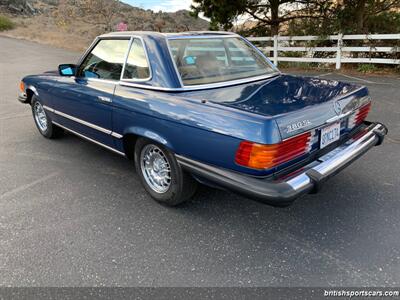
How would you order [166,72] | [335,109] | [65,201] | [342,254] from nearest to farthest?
[342,254]
[335,109]
[166,72]
[65,201]

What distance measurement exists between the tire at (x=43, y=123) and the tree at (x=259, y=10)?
31.2ft

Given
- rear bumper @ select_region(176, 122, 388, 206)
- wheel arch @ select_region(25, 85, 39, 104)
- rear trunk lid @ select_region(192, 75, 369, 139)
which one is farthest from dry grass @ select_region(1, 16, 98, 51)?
rear bumper @ select_region(176, 122, 388, 206)

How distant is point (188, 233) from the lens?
2873mm

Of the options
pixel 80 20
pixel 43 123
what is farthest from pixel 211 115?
pixel 80 20

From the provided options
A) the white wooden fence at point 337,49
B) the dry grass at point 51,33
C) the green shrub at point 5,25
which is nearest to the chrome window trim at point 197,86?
the white wooden fence at point 337,49

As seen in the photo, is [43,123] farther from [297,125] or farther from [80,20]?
[80,20]

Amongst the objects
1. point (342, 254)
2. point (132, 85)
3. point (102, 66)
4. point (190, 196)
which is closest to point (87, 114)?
point (102, 66)

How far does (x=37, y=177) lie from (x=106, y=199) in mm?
1107

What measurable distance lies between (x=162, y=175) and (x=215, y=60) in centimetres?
128

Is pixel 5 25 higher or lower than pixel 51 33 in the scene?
higher

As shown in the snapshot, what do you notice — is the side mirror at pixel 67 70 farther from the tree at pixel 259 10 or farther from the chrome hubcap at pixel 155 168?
the tree at pixel 259 10

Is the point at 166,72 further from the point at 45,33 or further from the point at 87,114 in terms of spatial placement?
the point at 45,33

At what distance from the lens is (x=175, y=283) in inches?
91.8

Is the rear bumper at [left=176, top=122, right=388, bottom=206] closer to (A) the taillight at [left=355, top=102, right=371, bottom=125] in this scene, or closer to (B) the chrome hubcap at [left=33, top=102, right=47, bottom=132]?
(A) the taillight at [left=355, top=102, right=371, bottom=125]
